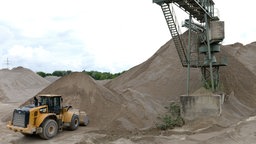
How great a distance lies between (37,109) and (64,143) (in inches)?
84.7

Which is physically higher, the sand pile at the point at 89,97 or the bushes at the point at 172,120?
the sand pile at the point at 89,97

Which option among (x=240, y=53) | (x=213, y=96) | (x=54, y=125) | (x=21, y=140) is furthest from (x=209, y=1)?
(x=240, y=53)

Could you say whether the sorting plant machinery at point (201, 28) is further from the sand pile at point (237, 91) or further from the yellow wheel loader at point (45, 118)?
the yellow wheel loader at point (45, 118)

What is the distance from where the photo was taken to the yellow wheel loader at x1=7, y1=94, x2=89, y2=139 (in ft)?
44.2

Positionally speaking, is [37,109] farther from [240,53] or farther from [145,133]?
[240,53]

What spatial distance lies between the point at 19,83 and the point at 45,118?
46.3m

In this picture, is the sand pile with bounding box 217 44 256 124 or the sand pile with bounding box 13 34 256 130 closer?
the sand pile with bounding box 13 34 256 130

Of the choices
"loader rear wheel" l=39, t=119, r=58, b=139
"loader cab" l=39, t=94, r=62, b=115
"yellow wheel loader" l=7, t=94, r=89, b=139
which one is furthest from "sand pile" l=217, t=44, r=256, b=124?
"loader rear wheel" l=39, t=119, r=58, b=139

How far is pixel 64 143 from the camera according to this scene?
43.4ft

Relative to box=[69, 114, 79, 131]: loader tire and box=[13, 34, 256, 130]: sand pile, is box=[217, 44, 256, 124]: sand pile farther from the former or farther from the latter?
box=[69, 114, 79, 131]: loader tire

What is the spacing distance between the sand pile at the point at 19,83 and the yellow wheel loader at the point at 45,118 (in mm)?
30519

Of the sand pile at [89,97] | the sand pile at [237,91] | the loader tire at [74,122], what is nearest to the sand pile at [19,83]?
the sand pile at [89,97]

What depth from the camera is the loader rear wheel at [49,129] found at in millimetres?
13812

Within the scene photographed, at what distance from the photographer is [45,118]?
1391 centimetres
